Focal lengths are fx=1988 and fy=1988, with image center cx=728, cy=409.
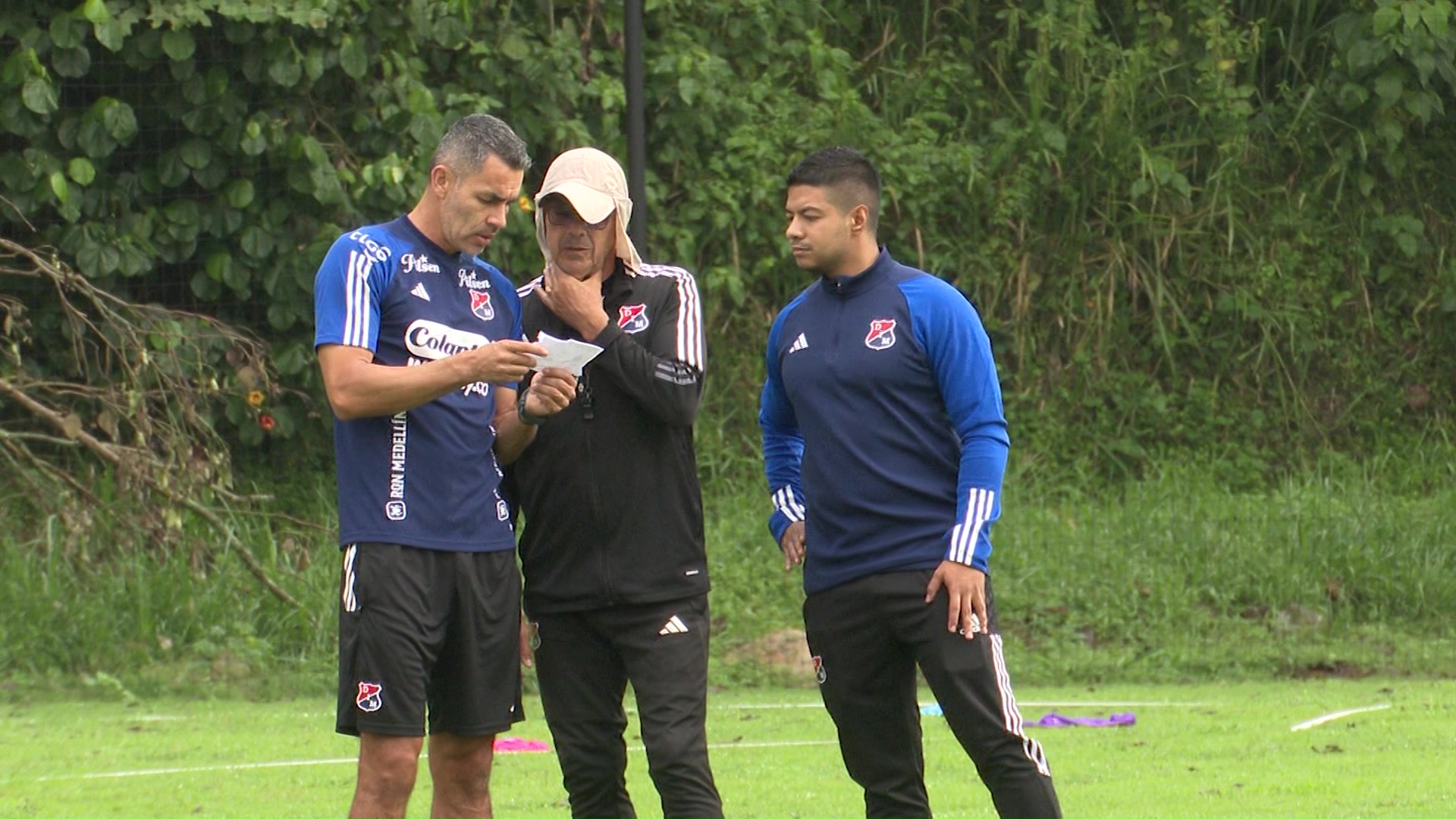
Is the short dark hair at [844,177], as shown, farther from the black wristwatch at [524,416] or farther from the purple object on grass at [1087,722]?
the purple object on grass at [1087,722]

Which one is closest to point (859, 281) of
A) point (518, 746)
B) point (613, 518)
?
point (613, 518)

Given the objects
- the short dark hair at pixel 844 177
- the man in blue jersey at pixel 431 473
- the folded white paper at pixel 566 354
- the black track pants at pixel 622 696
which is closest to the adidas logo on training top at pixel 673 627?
the black track pants at pixel 622 696

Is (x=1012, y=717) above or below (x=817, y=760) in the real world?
above

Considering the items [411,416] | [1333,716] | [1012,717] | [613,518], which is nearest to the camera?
[411,416]

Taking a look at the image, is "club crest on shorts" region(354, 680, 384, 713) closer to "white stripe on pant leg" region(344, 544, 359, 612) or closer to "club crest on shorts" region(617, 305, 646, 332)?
"white stripe on pant leg" region(344, 544, 359, 612)

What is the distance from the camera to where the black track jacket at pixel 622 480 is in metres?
5.28

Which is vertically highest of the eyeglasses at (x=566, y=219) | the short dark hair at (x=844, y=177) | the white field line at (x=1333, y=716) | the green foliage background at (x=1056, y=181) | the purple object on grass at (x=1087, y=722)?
the green foliage background at (x=1056, y=181)

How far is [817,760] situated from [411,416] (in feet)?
12.0

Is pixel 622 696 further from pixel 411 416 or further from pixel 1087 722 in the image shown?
pixel 1087 722

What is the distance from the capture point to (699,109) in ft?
44.9

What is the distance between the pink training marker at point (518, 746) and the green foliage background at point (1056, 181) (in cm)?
450

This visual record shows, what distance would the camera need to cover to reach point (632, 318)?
17.7 feet

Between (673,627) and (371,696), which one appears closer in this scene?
(371,696)

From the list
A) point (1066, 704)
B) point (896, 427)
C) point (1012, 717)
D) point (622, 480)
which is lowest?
point (1066, 704)
